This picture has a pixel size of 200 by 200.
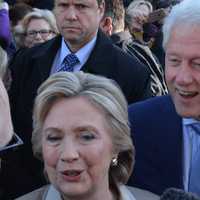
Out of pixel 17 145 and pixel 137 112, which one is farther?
pixel 137 112

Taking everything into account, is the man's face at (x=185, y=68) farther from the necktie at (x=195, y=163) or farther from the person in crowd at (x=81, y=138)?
the person in crowd at (x=81, y=138)

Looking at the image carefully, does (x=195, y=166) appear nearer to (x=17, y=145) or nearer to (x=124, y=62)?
(x=17, y=145)

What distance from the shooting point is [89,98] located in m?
2.21

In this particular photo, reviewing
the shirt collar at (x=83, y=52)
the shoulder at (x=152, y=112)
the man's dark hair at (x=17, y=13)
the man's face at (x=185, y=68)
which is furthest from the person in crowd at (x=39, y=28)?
the man's face at (x=185, y=68)

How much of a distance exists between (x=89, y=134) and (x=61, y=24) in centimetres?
174

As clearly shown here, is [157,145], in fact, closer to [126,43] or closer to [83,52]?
[83,52]

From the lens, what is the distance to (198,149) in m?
2.49

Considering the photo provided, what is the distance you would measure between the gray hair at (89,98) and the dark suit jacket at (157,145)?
14.2 inches

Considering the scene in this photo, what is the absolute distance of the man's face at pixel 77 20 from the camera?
3.63 m

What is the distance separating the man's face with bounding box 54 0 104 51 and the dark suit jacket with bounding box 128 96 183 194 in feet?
3.30

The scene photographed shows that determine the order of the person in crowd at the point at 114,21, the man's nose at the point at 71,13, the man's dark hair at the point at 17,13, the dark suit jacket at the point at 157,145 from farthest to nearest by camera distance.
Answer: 1. the man's dark hair at the point at 17,13
2. the person in crowd at the point at 114,21
3. the man's nose at the point at 71,13
4. the dark suit jacket at the point at 157,145

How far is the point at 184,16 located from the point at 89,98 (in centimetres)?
59

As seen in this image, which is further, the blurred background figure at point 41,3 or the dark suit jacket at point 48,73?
the blurred background figure at point 41,3

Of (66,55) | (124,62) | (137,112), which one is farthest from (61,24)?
(137,112)
